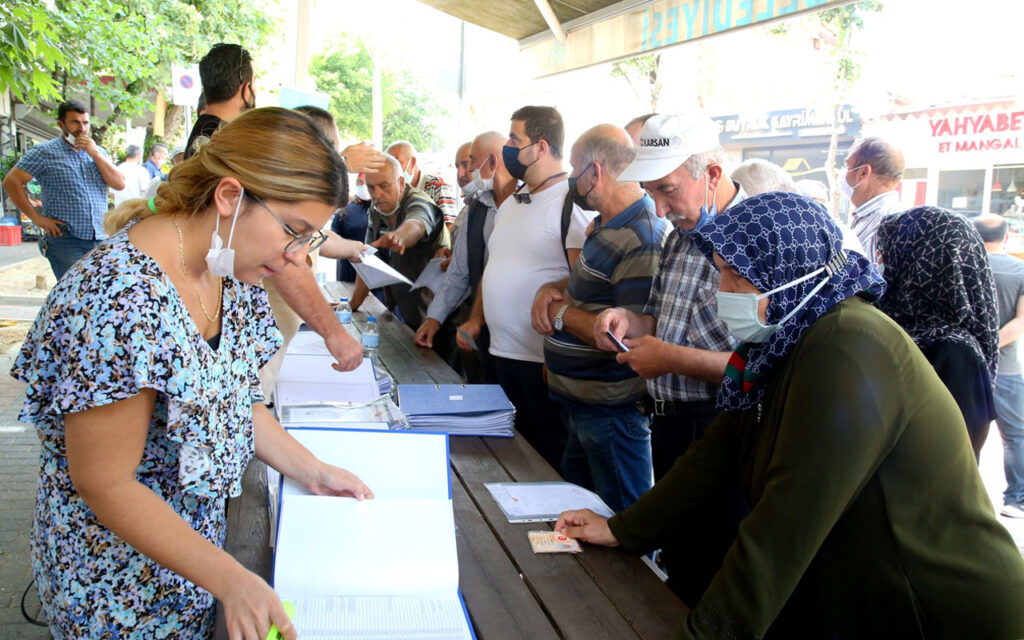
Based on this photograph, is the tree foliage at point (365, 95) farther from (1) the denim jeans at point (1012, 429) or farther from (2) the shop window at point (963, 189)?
(1) the denim jeans at point (1012, 429)

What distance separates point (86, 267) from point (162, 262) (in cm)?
11

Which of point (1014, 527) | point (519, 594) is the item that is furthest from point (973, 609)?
point (1014, 527)

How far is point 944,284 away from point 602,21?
2392 mm

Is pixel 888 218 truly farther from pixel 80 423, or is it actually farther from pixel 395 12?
pixel 395 12

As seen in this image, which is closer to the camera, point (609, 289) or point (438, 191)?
point (609, 289)

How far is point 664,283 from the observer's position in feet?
7.89

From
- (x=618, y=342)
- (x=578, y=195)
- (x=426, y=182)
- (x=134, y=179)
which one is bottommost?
(x=618, y=342)

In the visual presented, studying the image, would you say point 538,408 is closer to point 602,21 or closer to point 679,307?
point 679,307

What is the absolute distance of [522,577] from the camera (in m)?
1.46

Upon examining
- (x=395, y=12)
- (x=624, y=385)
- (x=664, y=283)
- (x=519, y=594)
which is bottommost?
(x=519, y=594)

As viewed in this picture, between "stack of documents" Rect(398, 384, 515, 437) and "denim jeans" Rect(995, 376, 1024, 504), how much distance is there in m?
3.14

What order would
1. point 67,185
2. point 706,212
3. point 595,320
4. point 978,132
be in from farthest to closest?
point 978,132, point 67,185, point 595,320, point 706,212

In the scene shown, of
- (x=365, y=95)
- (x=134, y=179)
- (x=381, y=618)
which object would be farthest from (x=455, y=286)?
(x=365, y=95)

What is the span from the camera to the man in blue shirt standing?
565 centimetres
